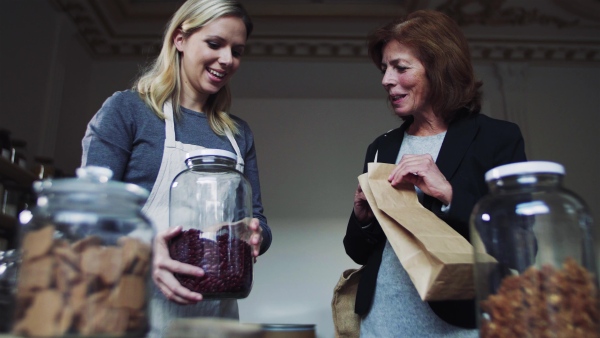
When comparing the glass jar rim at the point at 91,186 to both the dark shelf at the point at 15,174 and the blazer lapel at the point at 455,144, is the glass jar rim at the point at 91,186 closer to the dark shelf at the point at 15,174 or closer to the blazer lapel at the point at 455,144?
the blazer lapel at the point at 455,144

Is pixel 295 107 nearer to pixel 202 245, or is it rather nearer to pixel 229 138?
pixel 229 138

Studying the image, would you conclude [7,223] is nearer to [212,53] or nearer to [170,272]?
[212,53]

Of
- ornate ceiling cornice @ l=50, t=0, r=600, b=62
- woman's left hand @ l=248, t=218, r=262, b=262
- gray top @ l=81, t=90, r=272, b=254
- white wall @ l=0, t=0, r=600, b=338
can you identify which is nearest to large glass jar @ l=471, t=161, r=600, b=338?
woman's left hand @ l=248, t=218, r=262, b=262

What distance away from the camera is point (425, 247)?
777 millimetres

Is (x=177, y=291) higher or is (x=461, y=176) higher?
(x=461, y=176)

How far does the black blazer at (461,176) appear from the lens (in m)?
1.05

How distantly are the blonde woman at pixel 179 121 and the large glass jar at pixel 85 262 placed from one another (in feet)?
1.30

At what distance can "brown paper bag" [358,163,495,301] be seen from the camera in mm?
754

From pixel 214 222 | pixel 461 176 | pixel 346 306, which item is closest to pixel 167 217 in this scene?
pixel 214 222

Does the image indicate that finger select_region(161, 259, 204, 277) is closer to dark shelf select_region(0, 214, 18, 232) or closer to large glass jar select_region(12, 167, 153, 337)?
large glass jar select_region(12, 167, 153, 337)

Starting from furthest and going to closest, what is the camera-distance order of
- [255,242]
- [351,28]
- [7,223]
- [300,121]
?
[351,28] → [300,121] → [7,223] → [255,242]

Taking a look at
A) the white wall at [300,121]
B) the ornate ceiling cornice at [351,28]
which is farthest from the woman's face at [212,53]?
the ornate ceiling cornice at [351,28]

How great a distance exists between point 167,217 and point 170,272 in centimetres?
27

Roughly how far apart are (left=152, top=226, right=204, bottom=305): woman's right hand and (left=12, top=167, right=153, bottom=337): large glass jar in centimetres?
21
